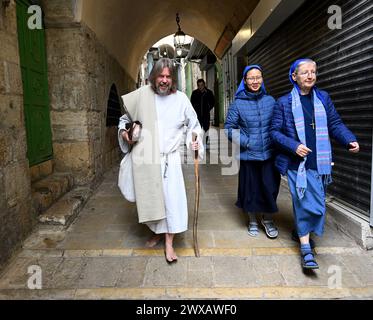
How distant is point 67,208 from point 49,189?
1.05ft

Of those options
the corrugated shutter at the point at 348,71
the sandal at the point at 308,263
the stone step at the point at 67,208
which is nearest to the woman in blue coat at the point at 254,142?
the sandal at the point at 308,263

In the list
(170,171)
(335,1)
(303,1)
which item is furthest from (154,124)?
(303,1)

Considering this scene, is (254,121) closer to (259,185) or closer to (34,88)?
(259,185)

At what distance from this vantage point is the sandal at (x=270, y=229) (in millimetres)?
3114

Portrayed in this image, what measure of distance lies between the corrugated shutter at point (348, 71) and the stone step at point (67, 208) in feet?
9.07

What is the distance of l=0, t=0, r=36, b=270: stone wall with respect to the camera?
8.66 feet

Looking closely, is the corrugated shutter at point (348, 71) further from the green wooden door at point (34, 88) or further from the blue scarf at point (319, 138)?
the green wooden door at point (34, 88)

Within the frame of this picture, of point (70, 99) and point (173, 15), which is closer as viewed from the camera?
point (70, 99)

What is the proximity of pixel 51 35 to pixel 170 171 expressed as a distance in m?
2.83

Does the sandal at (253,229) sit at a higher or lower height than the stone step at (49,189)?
lower

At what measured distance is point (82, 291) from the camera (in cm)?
234

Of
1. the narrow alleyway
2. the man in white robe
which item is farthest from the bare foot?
the man in white robe
